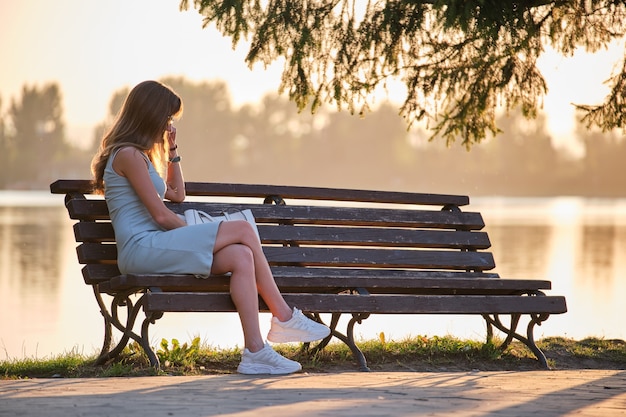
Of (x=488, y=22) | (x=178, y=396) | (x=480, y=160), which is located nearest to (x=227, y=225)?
(x=178, y=396)

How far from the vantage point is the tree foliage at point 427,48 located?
778 centimetres

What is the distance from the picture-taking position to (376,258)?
6.52 m

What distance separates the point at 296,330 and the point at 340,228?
1.53 meters

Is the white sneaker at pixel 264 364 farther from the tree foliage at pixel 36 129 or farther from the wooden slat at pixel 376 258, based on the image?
the tree foliage at pixel 36 129

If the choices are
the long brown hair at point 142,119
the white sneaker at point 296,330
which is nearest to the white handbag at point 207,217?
the long brown hair at point 142,119

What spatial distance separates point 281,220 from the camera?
20.9 ft

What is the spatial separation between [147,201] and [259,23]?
3154 mm

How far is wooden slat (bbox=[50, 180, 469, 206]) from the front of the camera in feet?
18.7

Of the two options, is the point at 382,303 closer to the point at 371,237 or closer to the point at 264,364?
the point at 264,364

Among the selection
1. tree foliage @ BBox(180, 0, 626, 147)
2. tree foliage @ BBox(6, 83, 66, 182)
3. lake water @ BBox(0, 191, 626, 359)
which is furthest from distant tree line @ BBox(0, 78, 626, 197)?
tree foliage @ BBox(180, 0, 626, 147)

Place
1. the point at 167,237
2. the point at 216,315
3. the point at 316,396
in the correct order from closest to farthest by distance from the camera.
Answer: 1. the point at 316,396
2. the point at 167,237
3. the point at 216,315

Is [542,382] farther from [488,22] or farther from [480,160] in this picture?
[480,160]

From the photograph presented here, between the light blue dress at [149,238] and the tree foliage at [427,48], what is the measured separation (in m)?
2.70

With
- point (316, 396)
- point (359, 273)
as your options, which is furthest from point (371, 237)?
point (316, 396)
